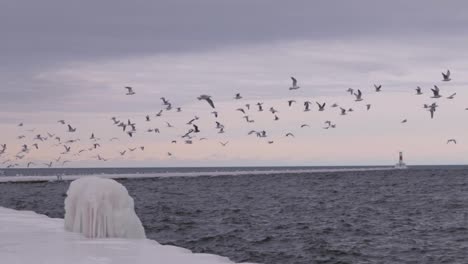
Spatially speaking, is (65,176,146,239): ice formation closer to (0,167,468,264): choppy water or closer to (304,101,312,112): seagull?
(0,167,468,264): choppy water

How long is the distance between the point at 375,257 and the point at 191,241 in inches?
343

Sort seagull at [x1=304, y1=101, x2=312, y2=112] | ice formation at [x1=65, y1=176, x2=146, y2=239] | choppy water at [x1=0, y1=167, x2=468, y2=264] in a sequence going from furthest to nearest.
Result: seagull at [x1=304, y1=101, x2=312, y2=112] → choppy water at [x1=0, y1=167, x2=468, y2=264] → ice formation at [x1=65, y1=176, x2=146, y2=239]

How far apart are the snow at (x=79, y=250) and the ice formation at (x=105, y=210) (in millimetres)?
586

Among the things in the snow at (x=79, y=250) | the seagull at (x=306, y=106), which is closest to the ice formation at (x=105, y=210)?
the snow at (x=79, y=250)

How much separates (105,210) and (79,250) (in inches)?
150

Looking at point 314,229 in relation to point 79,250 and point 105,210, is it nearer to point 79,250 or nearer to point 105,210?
point 105,210

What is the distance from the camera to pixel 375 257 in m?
30.1

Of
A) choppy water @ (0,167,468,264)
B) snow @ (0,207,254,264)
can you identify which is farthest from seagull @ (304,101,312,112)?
snow @ (0,207,254,264)

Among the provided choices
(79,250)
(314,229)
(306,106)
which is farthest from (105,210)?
(306,106)

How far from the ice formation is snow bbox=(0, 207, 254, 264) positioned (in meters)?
0.59

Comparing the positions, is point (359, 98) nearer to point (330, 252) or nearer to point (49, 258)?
point (330, 252)

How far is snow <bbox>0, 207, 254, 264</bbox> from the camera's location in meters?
16.6

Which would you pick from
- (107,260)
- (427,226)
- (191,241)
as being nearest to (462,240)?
(427,226)

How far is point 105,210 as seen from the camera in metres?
22.0
